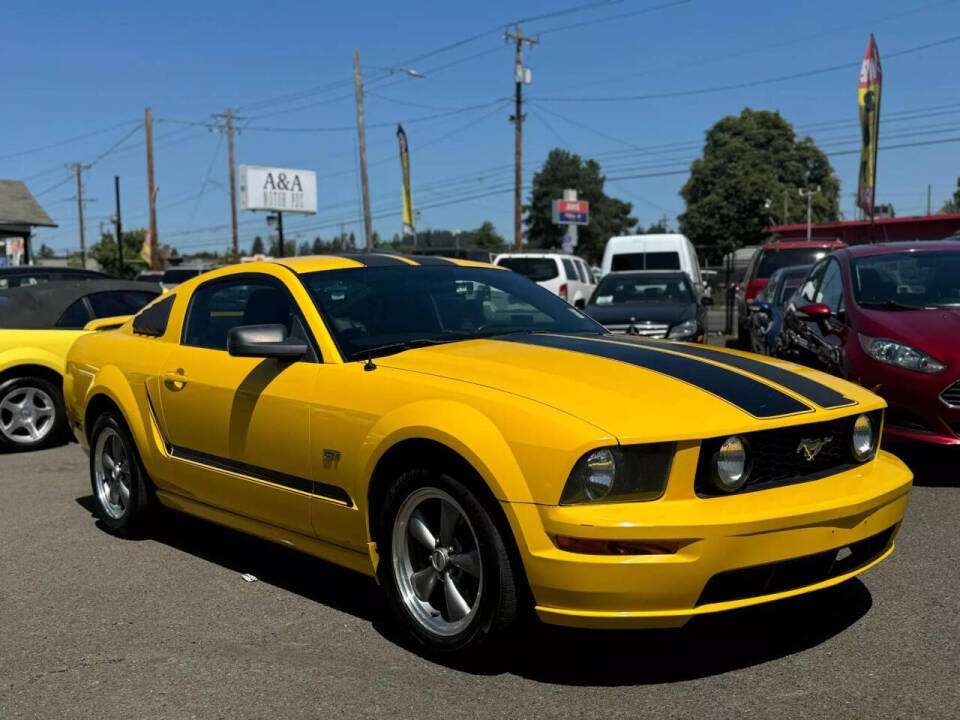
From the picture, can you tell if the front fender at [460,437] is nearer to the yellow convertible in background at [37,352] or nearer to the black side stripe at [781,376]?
the black side stripe at [781,376]

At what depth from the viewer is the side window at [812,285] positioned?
8476mm

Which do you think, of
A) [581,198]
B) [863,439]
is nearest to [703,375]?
[863,439]

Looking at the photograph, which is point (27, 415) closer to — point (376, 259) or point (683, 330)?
point (376, 259)

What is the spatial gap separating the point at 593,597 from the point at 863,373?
396 cm

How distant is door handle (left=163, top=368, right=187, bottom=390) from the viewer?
5.13m

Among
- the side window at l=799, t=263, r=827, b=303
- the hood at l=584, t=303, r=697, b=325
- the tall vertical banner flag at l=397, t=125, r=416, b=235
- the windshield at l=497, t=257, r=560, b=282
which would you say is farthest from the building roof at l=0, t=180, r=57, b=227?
the side window at l=799, t=263, r=827, b=303

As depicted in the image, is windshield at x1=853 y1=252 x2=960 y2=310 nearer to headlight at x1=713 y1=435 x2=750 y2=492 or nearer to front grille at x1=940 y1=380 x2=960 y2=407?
front grille at x1=940 y1=380 x2=960 y2=407

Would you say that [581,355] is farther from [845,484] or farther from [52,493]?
[52,493]

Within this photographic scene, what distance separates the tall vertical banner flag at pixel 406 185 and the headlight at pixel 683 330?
34.4 m

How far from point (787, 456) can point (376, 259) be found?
7.91 ft

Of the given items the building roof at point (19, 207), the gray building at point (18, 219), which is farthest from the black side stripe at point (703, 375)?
the building roof at point (19, 207)

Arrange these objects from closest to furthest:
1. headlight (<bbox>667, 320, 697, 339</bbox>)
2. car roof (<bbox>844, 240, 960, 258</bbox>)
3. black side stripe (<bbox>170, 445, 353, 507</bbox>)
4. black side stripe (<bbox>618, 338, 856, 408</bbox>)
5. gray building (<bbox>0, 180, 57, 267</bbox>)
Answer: black side stripe (<bbox>618, 338, 856, 408</bbox>)
black side stripe (<bbox>170, 445, 353, 507</bbox>)
car roof (<bbox>844, 240, 960, 258</bbox>)
headlight (<bbox>667, 320, 697, 339</bbox>)
gray building (<bbox>0, 180, 57, 267</bbox>)

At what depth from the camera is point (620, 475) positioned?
337 cm

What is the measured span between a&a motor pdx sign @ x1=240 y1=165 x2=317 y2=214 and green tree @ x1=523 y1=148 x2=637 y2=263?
140 ft
